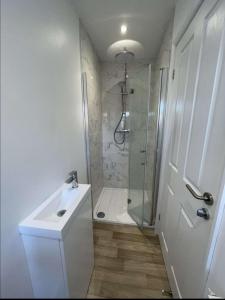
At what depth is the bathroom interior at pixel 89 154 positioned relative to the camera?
2.38 feet

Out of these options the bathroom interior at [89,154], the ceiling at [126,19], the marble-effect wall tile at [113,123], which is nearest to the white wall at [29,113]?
the bathroom interior at [89,154]

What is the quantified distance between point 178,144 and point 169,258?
3.50 ft

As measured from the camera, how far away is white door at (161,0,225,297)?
0.71 meters

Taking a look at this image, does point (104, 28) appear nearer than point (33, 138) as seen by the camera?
No

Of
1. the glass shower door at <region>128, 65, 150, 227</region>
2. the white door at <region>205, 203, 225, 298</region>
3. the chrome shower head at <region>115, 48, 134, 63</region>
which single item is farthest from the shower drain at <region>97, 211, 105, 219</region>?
the chrome shower head at <region>115, 48, 134, 63</region>

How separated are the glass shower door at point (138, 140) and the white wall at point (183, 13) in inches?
21.6

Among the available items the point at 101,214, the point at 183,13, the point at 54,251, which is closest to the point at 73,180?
the point at 54,251

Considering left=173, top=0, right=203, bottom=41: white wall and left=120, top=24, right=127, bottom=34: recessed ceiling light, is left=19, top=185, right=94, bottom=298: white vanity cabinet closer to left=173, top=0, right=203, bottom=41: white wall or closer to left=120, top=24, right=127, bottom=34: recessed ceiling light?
left=173, top=0, right=203, bottom=41: white wall

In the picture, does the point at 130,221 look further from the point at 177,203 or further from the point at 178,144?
the point at 178,144

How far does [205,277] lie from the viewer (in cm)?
73

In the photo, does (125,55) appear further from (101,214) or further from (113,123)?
(101,214)

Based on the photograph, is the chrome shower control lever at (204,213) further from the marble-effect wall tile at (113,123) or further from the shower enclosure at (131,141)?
the marble-effect wall tile at (113,123)

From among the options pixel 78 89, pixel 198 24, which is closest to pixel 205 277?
pixel 198 24

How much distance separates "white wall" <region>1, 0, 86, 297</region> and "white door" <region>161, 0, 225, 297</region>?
39.0 inches
